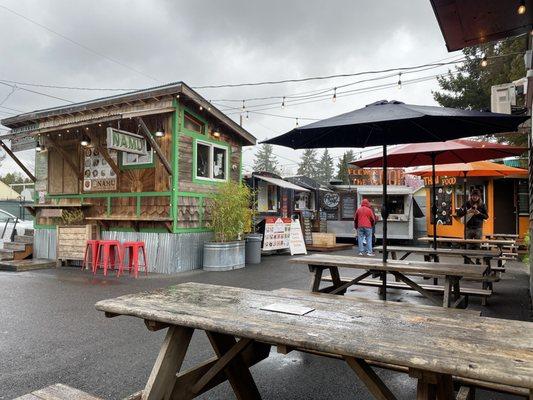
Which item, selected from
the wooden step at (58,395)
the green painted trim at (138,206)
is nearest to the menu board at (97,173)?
the green painted trim at (138,206)

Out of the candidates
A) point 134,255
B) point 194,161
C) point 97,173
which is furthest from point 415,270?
point 97,173

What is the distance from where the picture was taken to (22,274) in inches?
356

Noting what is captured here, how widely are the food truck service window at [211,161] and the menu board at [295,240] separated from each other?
129 inches

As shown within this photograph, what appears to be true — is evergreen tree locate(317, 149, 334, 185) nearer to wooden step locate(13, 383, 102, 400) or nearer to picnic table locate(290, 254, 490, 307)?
picnic table locate(290, 254, 490, 307)

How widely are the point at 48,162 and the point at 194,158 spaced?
514 centimetres

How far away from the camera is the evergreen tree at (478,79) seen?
49.4ft

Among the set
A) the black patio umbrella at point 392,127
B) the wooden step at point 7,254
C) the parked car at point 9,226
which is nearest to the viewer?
the black patio umbrella at point 392,127

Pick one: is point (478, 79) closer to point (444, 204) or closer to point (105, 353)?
point (444, 204)

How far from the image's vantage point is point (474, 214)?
31.0 ft

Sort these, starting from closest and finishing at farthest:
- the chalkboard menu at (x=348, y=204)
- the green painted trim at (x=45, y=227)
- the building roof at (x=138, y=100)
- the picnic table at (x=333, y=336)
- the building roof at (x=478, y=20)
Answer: the picnic table at (x=333, y=336)
the building roof at (x=478, y=20)
the building roof at (x=138, y=100)
the green painted trim at (x=45, y=227)
the chalkboard menu at (x=348, y=204)

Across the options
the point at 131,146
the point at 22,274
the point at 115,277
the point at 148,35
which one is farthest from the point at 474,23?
the point at 148,35

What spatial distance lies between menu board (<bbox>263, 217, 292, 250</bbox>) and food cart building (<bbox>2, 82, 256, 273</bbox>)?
201 centimetres

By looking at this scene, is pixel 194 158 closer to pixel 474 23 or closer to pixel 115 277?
pixel 115 277

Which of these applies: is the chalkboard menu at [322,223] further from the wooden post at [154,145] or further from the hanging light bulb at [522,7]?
the hanging light bulb at [522,7]
